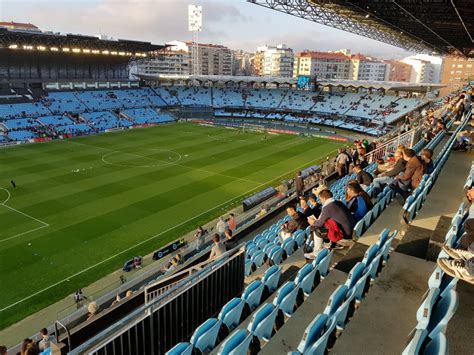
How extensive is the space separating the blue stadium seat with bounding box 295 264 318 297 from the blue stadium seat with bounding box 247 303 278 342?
864 millimetres

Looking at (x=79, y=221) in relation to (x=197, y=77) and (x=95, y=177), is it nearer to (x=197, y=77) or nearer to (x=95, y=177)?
(x=95, y=177)

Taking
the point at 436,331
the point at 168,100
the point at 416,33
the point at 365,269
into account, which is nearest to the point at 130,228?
the point at 365,269

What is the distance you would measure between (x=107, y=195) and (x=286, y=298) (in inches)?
935

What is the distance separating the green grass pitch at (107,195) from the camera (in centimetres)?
1709

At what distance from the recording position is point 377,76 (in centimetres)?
16612

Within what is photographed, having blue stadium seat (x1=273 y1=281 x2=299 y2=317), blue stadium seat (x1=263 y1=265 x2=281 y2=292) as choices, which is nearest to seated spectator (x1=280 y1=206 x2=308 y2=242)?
blue stadium seat (x1=263 y1=265 x2=281 y2=292)

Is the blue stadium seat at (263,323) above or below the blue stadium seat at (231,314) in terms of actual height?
above

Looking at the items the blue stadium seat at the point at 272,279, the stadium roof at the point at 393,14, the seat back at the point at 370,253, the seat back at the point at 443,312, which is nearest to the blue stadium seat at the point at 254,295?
the blue stadium seat at the point at 272,279

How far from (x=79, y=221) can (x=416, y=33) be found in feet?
95.9

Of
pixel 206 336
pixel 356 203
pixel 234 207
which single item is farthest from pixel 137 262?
pixel 206 336

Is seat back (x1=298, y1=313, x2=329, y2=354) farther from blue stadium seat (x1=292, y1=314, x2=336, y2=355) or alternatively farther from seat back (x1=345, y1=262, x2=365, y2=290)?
seat back (x1=345, y1=262, x2=365, y2=290)

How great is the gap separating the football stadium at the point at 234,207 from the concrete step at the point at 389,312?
0.07 feet

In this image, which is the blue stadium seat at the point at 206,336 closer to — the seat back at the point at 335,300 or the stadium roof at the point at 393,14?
the seat back at the point at 335,300

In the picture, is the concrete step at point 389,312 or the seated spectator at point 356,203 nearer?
the concrete step at point 389,312
